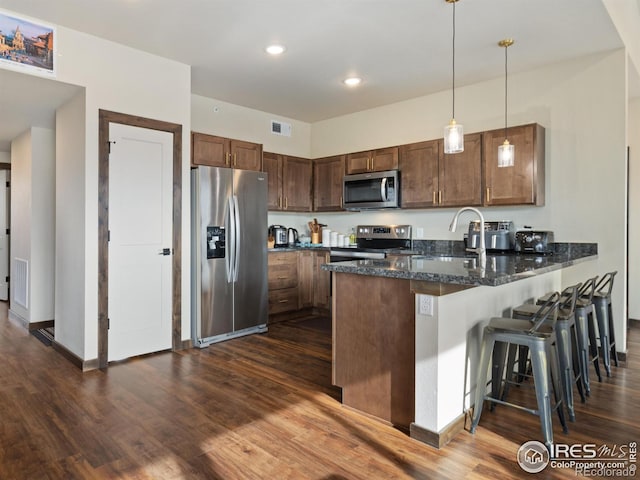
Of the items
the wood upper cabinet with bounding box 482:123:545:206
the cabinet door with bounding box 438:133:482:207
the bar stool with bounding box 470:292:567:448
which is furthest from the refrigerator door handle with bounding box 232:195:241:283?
the bar stool with bounding box 470:292:567:448

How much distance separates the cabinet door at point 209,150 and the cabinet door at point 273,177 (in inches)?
29.5

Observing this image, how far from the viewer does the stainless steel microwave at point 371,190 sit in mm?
5039

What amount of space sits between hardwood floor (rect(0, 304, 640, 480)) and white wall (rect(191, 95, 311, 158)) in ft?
9.61

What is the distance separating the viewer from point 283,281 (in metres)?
5.25

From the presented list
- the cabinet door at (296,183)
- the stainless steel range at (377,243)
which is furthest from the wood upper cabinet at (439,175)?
the cabinet door at (296,183)

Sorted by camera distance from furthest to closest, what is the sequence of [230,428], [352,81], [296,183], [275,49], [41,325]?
[296,183], [41,325], [352,81], [275,49], [230,428]

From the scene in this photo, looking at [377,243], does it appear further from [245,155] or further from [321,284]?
[245,155]

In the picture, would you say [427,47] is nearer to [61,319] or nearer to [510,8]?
[510,8]

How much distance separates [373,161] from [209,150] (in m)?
2.00

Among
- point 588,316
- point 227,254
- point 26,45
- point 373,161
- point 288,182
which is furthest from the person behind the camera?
point 288,182

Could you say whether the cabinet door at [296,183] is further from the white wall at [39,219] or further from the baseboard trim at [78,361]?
the baseboard trim at [78,361]

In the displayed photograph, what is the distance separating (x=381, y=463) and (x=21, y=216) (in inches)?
212

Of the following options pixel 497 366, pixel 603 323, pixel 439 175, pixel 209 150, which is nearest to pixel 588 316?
pixel 603 323

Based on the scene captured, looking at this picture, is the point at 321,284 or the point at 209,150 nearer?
the point at 209,150
